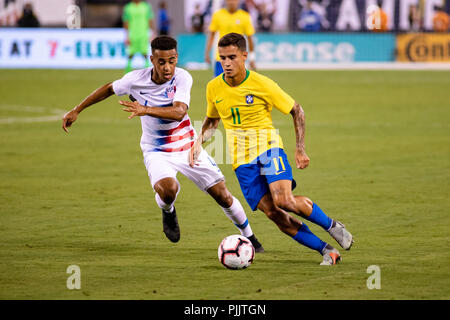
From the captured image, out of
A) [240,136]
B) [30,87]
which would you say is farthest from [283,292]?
[30,87]

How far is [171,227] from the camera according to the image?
8.19 meters

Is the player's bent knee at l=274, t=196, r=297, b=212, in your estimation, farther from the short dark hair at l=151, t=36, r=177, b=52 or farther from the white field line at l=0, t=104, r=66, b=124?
the white field line at l=0, t=104, r=66, b=124

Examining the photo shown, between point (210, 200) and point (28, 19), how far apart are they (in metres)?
24.6

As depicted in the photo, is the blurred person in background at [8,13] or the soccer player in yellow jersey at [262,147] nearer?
the soccer player in yellow jersey at [262,147]

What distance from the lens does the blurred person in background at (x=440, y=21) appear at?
114 feet

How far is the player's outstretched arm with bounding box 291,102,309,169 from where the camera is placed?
705cm

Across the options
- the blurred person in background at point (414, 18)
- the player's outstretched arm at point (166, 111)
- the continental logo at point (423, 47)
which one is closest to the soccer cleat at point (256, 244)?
the player's outstretched arm at point (166, 111)

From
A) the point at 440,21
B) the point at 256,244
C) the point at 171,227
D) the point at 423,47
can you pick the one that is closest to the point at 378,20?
the point at 423,47

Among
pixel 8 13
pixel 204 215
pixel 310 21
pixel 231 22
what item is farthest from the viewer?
pixel 8 13

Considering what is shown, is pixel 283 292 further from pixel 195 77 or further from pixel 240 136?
pixel 195 77

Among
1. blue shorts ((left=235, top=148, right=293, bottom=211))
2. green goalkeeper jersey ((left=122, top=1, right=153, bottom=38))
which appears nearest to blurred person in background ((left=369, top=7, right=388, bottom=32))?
green goalkeeper jersey ((left=122, top=1, right=153, bottom=38))

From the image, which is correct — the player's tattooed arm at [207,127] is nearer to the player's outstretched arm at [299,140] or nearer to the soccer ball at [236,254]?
the player's outstretched arm at [299,140]

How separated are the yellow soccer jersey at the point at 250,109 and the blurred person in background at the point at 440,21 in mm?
28838

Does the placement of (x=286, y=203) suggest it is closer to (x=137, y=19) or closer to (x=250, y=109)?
(x=250, y=109)
